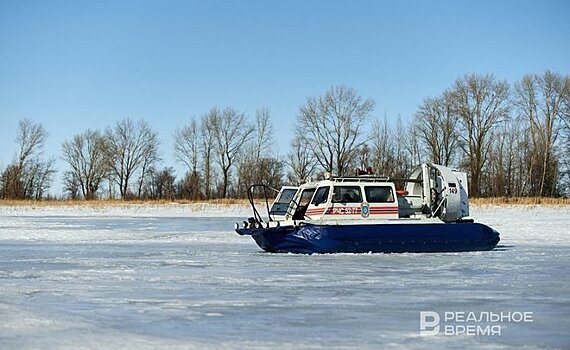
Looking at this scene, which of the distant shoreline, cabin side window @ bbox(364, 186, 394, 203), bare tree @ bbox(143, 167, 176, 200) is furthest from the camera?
bare tree @ bbox(143, 167, 176, 200)

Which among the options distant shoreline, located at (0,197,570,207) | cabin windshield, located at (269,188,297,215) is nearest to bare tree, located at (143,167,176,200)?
distant shoreline, located at (0,197,570,207)

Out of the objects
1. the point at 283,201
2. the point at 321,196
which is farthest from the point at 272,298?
the point at 283,201

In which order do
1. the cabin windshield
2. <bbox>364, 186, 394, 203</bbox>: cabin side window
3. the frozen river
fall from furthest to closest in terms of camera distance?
the cabin windshield, <bbox>364, 186, 394, 203</bbox>: cabin side window, the frozen river

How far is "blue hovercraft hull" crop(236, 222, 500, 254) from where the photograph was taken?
1279 centimetres

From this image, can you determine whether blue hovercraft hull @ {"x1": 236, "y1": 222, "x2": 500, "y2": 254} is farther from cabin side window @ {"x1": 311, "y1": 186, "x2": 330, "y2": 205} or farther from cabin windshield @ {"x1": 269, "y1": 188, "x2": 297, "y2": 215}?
cabin windshield @ {"x1": 269, "y1": 188, "x2": 297, "y2": 215}

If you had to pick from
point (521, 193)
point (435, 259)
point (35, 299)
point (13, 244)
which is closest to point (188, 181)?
point (521, 193)

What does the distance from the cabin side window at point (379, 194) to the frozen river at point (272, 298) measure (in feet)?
4.75

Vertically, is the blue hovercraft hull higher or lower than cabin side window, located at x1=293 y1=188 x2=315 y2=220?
lower

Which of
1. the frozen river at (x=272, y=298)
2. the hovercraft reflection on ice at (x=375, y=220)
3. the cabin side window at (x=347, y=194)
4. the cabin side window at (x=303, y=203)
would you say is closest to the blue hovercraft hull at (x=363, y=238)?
the hovercraft reflection on ice at (x=375, y=220)

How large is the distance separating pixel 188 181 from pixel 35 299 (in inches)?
2094

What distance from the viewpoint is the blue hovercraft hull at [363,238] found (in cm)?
1279

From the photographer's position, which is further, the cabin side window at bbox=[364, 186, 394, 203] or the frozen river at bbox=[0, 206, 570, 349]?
the cabin side window at bbox=[364, 186, 394, 203]

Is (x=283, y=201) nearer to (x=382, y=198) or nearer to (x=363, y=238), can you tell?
(x=382, y=198)

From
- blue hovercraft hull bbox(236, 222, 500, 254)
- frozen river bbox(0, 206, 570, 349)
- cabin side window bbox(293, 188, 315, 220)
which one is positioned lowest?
frozen river bbox(0, 206, 570, 349)
